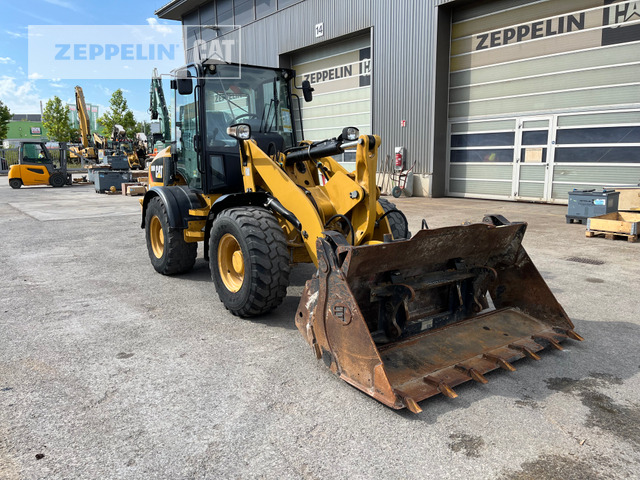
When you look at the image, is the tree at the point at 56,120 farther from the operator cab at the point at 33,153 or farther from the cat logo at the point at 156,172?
the cat logo at the point at 156,172

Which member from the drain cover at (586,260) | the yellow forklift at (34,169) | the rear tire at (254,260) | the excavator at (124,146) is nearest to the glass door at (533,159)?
the drain cover at (586,260)

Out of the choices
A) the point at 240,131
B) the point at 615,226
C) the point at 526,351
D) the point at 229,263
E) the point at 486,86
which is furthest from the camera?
the point at 486,86

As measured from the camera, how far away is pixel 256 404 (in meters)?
3.14

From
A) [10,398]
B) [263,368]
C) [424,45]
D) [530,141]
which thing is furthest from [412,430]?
[424,45]

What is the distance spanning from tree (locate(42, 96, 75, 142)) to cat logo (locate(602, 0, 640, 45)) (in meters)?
49.6

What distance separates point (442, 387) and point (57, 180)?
25.3m

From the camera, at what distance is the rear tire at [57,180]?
2380cm

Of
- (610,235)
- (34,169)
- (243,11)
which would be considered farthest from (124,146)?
(610,235)

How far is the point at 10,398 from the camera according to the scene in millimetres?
3236

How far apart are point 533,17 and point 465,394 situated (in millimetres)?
13416

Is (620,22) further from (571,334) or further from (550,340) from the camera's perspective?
(550,340)

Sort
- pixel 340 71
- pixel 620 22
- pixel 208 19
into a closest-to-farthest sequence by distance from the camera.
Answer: pixel 620 22 → pixel 340 71 → pixel 208 19

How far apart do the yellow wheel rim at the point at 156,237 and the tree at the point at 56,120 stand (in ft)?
162

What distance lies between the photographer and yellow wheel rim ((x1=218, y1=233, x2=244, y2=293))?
4.88 m
